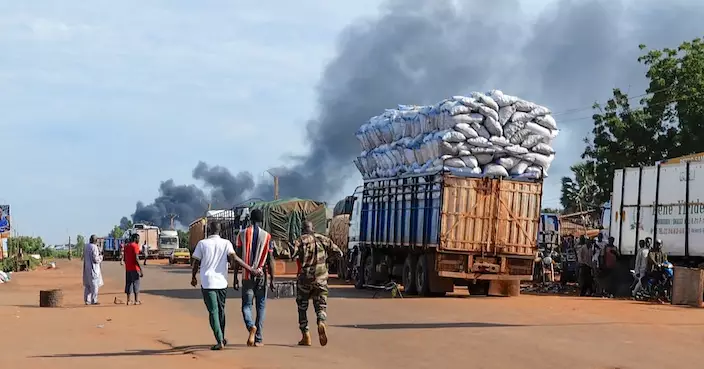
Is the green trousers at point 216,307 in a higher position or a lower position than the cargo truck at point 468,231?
lower

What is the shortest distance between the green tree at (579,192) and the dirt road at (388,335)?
138ft

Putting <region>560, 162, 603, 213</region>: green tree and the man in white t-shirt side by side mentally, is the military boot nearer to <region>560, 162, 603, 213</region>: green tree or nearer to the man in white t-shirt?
the man in white t-shirt

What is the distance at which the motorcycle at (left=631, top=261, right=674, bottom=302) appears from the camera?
21875 millimetres

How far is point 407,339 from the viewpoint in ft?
43.6

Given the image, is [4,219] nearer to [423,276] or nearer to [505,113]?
[423,276]

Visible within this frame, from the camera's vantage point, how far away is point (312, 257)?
12445mm

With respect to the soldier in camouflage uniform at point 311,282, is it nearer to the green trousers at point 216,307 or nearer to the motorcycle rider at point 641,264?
the green trousers at point 216,307

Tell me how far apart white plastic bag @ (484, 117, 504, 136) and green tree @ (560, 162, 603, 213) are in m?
39.1

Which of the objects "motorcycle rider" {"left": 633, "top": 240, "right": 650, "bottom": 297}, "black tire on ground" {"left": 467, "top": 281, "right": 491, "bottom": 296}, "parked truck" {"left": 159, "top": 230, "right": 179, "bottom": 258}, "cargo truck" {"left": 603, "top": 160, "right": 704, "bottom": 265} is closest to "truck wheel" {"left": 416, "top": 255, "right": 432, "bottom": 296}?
"black tire on ground" {"left": 467, "top": 281, "right": 491, "bottom": 296}

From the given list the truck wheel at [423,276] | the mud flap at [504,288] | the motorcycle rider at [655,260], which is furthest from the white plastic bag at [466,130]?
the motorcycle rider at [655,260]

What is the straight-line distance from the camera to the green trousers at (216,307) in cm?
1163

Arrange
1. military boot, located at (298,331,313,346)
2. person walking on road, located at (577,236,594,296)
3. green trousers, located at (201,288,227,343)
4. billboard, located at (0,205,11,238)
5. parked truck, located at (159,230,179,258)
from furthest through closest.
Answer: parked truck, located at (159,230,179,258) < billboard, located at (0,205,11,238) < person walking on road, located at (577,236,594,296) < military boot, located at (298,331,313,346) < green trousers, located at (201,288,227,343)

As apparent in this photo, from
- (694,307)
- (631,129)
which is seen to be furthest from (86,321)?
(631,129)

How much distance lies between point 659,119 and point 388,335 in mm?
31828
